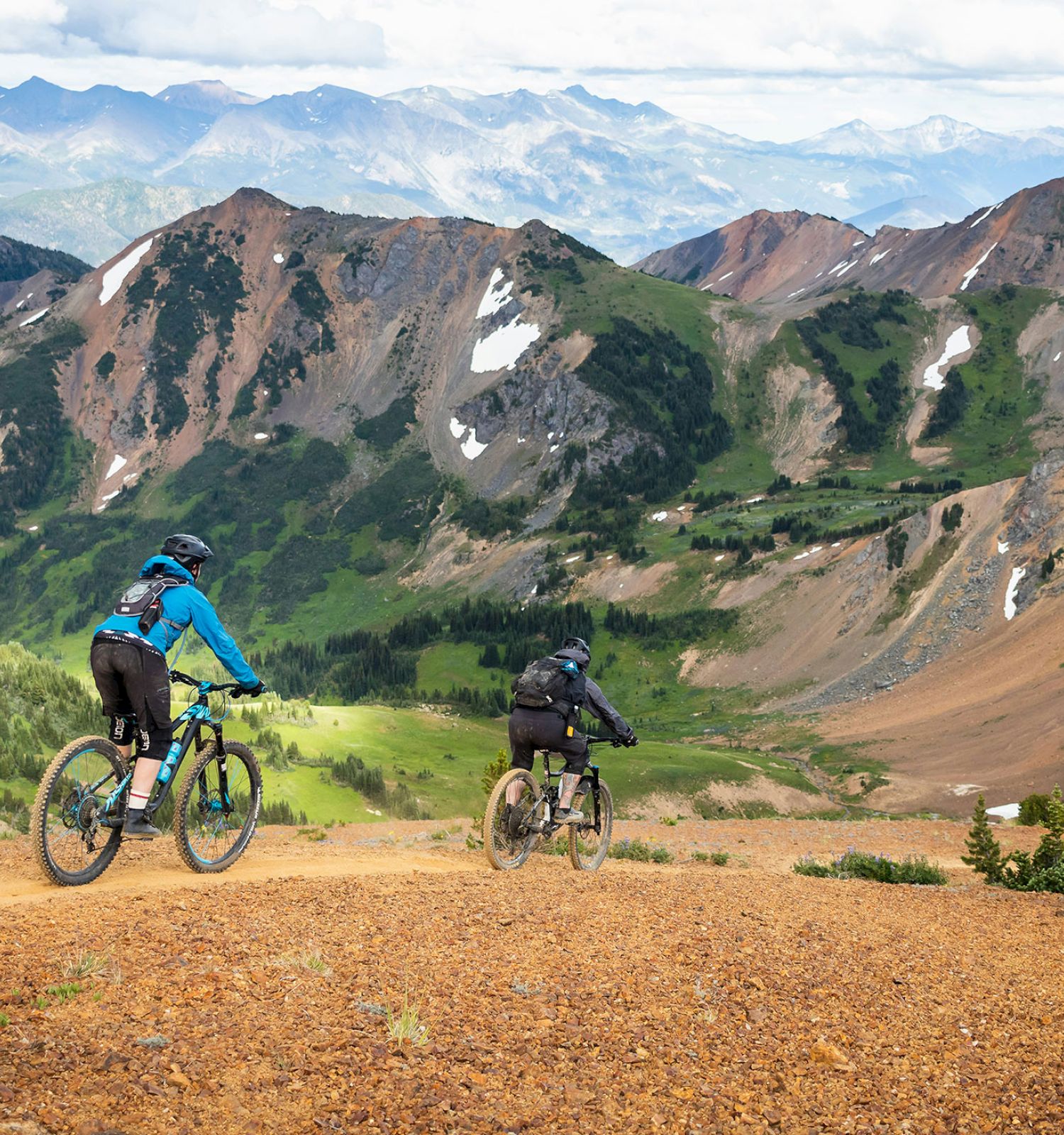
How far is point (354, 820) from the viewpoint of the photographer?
4081 cm

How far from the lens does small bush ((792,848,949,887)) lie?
1964 cm

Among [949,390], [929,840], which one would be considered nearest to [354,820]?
[929,840]

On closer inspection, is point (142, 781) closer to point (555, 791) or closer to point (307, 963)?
point (307, 963)

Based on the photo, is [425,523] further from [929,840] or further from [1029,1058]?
[1029,1058]

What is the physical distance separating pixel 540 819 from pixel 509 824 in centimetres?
49

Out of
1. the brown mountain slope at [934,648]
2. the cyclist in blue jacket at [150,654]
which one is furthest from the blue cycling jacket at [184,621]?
the brown mountain slope at [934,648]

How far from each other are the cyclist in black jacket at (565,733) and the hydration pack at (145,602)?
538 cm

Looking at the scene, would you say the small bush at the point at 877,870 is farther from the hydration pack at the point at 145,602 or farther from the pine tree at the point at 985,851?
the hydration pack at the point at 145,602

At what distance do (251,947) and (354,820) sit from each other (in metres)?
31.8

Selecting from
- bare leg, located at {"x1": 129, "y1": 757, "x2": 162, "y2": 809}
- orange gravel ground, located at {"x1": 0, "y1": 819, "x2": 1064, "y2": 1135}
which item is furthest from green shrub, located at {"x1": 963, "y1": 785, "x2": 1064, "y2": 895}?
bare leg, located at {"x1": 129, "y1": 757, "x2": 162, "y2": 809}

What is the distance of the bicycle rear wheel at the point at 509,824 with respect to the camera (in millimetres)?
15570

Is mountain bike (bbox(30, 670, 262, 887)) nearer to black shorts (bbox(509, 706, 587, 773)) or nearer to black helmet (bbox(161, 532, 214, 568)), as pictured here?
black helmet (bbox(161, 532, 214, 568))

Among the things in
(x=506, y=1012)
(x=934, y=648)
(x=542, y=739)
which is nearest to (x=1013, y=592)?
(x=934, y=648)

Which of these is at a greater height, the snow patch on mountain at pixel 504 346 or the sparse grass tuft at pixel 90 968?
the snow patch on mountain at pixel 504 346
